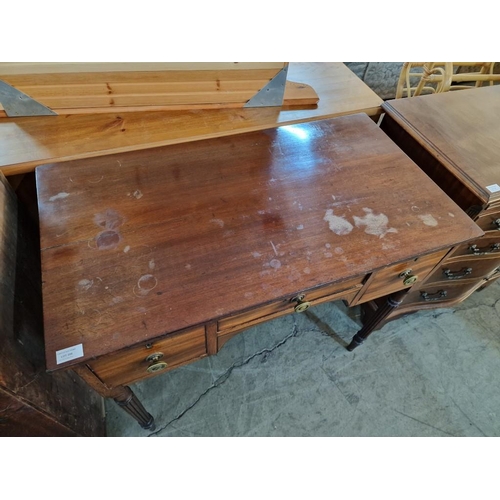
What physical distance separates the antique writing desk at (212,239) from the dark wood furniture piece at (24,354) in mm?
135

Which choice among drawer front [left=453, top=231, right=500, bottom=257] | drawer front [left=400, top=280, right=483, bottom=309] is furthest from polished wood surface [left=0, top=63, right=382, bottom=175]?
drawer front [left=400, top=280, right=483, bottom=309]

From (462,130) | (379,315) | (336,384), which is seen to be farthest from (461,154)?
(336,384)

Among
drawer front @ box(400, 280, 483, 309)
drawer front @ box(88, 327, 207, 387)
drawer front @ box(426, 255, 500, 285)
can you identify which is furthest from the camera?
drawer front @ box(400, 280, 483, 309)

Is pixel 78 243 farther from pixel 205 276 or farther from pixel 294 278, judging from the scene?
pixel 294 278

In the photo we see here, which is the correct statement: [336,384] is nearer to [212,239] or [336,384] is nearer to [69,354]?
[212,239]

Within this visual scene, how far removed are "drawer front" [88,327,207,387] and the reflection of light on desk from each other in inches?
26.9

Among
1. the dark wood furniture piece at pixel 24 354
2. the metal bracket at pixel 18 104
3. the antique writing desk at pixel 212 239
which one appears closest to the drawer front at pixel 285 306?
the antique writing desk at pixel 212 239

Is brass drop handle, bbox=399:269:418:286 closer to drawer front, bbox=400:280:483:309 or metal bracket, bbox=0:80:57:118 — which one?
drawer front, bbox=400:280:483:309

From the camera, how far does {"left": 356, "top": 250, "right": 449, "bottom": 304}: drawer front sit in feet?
2.74

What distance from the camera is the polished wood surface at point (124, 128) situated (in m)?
0.88

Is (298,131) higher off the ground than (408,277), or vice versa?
(298,131)

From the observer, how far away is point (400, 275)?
0.88m

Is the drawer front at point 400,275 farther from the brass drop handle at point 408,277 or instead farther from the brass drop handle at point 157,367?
the brass drop handle at point 157,367

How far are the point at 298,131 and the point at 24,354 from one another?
3.22ft
